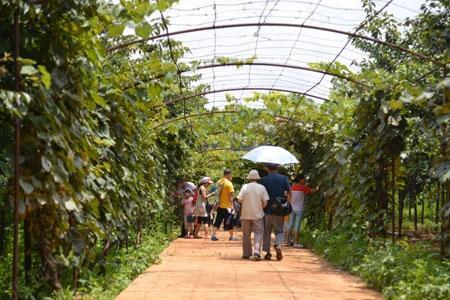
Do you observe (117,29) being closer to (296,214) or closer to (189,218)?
(296,214)

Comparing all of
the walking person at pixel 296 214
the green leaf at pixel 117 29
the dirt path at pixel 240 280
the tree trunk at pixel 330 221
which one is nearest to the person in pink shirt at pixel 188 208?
the walking person at pixel 296 214

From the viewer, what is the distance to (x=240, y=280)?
8.48 m

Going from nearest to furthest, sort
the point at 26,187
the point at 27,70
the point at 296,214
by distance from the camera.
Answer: the point at 27,70
the point at 26,187
the point at 296,214

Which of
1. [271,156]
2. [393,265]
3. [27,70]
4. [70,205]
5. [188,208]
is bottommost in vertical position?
[393,265]

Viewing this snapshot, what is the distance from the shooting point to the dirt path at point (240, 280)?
24.3 ft

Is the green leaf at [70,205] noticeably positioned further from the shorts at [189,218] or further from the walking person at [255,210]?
the shorts at [189,218]

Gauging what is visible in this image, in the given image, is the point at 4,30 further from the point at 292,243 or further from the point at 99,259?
the point at 292,243

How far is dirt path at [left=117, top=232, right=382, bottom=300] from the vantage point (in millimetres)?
7395

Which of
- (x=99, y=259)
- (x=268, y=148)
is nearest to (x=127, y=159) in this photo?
(x=99, y=259)

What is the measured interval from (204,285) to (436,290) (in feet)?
9.20

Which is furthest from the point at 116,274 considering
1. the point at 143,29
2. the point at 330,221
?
the point at 330,221

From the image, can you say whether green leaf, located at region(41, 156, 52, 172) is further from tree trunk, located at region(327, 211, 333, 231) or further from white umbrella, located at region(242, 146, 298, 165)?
tree trunk, located at region(327, 211, 333, 231)

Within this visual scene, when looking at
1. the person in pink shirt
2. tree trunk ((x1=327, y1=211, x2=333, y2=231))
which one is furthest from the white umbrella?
the person in pink shirt

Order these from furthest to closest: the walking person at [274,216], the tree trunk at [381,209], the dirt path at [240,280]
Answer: the walking person at [274,216]
the tree trunk at [381,209]
the dirt path at [240,280]
